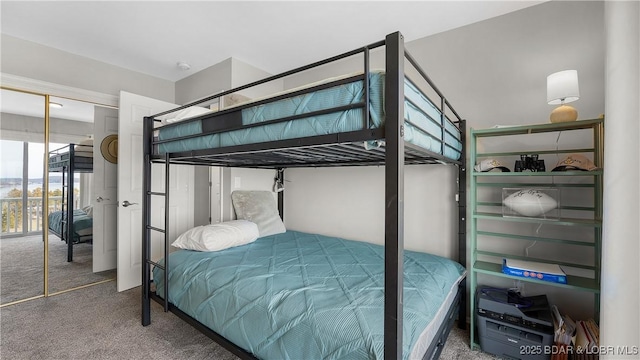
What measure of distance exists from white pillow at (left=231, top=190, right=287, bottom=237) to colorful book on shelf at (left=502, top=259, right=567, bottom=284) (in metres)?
2.03

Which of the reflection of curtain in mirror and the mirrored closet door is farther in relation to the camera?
the reflection of curtain in mirror

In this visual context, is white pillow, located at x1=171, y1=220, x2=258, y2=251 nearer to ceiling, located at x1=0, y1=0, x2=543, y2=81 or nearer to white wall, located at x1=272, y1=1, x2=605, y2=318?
white wall, located at x1=272, y1=1, x2=605, y2=318

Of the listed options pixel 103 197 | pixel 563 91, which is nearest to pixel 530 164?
pixel 563 91

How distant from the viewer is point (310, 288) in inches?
56.1

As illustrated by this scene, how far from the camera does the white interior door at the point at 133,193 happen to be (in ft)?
8.90

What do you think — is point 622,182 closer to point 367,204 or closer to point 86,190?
point 367,204

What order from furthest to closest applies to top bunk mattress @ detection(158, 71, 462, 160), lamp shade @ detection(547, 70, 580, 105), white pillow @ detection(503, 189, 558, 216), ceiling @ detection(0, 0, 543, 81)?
ceiling @ detection(0, 0, 543, 81) < white pillow @ detection(503, 189, 558, 216) < lamp shade @ detection(547, 70, 580, 105) < top bunk mattress @ detection(158, 71, 462, 160)

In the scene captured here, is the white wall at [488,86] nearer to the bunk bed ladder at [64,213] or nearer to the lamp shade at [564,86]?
the lamp shade at [564,86]

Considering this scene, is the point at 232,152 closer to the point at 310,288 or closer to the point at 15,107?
the point at 310,288

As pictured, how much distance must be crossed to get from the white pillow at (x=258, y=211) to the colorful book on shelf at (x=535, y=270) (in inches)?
80.0

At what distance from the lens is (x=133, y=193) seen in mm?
2816

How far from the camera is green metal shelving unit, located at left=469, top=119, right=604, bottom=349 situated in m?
1.65

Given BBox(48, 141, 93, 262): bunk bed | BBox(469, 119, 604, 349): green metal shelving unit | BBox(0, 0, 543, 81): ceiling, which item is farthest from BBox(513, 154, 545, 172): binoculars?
BBox(48, 141, 93, 262): bunk bed

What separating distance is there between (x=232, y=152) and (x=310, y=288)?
859mm
